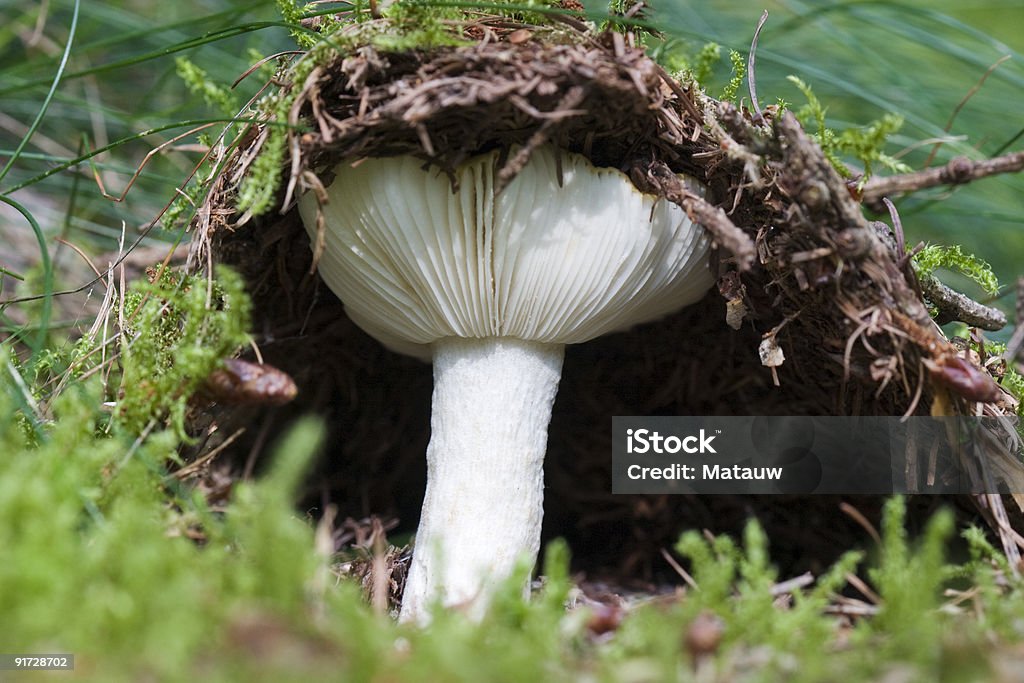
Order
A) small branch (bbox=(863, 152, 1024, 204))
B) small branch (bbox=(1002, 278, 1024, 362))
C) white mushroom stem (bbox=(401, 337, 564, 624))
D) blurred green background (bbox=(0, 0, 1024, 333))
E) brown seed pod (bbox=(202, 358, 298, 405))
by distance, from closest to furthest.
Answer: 1. small branch (bbox=(863, 152, 1024, 204))
2. brown seed pod (bbox=(202, 358, 298, 405))
3. white mushroom stem (bbox=(401, 337, 564, 624))
4. small branch (bbox=(1002, 278, 1024, 362))
5. blurred green background (bbox=(0, 0, 1024, 333))

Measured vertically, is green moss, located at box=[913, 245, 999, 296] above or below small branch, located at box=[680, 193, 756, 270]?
below

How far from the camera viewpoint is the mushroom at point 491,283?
1.73 m

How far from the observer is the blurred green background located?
2922 mm

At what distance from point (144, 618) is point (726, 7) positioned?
3902 millimetres

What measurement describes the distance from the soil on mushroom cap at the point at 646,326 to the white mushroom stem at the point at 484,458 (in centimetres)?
45

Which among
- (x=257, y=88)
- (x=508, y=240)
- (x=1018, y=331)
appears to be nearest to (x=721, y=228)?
(x=508, y=240)

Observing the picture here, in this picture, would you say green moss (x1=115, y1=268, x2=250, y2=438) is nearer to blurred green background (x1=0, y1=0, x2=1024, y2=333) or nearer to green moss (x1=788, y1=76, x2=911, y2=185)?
blurred green background (x1=0, y1=0, x2=1024, y2=333)

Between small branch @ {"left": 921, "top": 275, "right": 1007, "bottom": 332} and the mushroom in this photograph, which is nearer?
the mushroom

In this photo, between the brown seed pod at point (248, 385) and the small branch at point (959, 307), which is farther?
the small branch at point (959, 307)

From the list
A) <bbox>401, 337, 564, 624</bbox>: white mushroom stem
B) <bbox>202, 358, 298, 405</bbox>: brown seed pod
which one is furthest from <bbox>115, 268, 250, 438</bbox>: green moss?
<bbox>401, 337, 564, 624</bbox>: white mushroom stem

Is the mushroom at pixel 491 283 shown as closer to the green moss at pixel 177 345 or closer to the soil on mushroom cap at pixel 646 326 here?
the soil on mushroom cap at pixel 646 326

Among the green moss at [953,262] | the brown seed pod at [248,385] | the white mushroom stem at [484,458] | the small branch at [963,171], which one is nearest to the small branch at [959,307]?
the green moss at [953,262]

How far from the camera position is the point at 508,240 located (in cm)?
175

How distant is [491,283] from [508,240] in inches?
3.9
